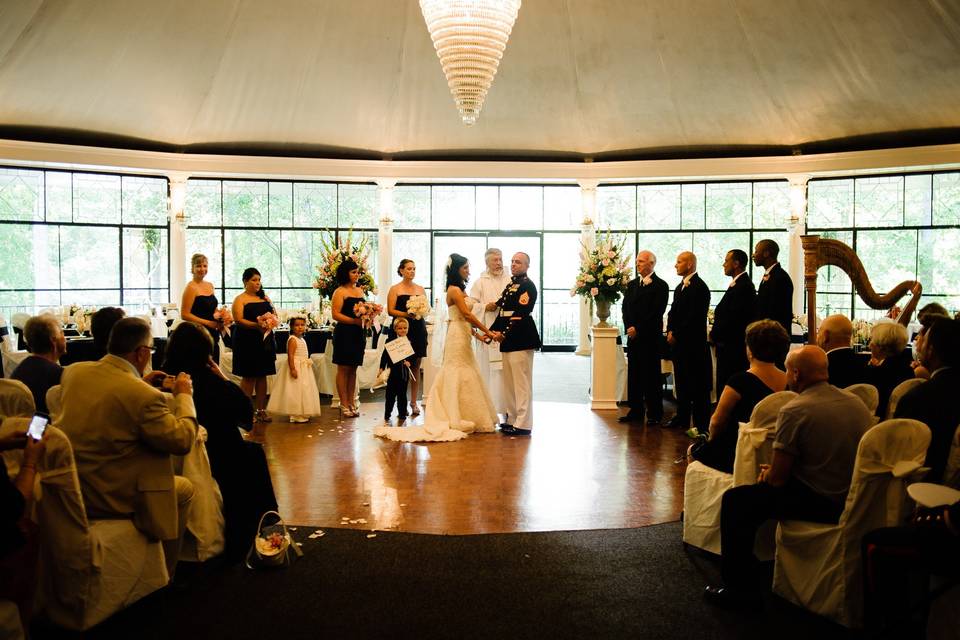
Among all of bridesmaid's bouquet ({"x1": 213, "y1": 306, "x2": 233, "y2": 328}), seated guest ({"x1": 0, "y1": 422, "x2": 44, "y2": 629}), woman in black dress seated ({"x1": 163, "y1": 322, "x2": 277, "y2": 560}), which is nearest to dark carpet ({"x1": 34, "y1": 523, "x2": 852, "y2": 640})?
woman in black dress seated ({"x1": 163, "y1": 322, "x2": 277, "y2": 560})

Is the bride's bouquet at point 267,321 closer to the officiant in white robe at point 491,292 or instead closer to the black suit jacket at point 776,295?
the officiant in white robe at point 491,292

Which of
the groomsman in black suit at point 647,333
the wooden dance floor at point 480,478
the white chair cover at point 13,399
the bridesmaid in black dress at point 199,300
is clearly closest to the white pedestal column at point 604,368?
the groomsman in black suit at point 647,333

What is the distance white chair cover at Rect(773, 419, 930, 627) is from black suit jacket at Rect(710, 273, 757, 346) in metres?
3.64

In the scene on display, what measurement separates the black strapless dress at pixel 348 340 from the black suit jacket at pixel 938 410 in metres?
5.76

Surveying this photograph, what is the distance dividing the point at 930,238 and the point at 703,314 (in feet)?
25.2

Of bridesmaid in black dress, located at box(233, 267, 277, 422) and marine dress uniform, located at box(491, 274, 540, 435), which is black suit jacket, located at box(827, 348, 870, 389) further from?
bridesmaid in black dress, located at box(233, 267, 277, 422)

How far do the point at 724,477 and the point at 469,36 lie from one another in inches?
142

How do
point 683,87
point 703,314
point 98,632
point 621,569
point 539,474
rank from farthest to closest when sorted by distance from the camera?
point 683,87 < point 703,314 < point 539,474 < point 621,569 < point 98,632

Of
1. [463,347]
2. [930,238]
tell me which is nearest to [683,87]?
[930,238]

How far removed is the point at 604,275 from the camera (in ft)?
29.7

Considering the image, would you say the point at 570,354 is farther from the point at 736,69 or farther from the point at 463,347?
the point at 463,347

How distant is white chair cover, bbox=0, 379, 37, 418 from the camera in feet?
11.6

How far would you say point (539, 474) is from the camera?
6.39m

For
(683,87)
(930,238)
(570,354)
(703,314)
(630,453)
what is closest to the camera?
(630,453)
